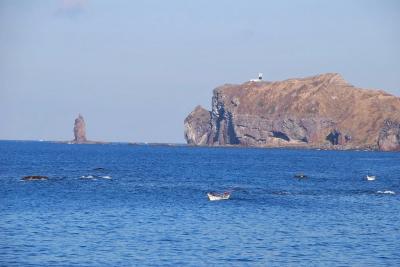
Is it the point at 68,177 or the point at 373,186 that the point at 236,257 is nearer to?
the point at 373,186

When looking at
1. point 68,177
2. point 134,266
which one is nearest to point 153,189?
point 68,177

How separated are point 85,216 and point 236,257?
67.9 ft

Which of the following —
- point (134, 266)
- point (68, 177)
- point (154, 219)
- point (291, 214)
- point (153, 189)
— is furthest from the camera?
point (68, 177)

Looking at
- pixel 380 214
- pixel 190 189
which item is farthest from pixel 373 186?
pixel 380 214

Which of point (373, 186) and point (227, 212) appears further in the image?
point (373, 186)

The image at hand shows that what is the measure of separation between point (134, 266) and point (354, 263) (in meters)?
12.6

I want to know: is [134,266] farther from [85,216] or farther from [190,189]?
[190,189]

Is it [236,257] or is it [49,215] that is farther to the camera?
[49,215]

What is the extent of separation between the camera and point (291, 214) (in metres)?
68.6

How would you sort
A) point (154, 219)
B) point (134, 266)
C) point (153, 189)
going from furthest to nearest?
point (153, 189) < point (154, 219) < point (134, 266)

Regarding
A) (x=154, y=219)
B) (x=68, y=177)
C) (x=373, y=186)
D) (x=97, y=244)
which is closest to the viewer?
(x=97, y=244)

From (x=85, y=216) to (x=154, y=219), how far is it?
5.67m

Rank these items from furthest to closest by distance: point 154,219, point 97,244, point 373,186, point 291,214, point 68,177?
1. point 68,177
2. point 373,186
3. point 291,214
4. point 154,219
5. point 97,244

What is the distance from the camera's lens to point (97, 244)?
163 feet
